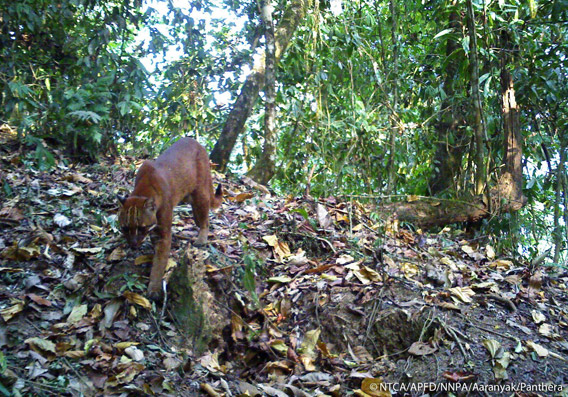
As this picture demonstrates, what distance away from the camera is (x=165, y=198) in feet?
15.9

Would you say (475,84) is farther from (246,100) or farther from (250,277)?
(250,277)

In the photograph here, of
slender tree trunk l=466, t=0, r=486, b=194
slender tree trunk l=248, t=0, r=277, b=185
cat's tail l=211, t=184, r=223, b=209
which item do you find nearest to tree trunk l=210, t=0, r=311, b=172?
slender tree trunk l=248, t=0, r=277, b=185

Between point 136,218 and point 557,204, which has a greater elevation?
point 557,204

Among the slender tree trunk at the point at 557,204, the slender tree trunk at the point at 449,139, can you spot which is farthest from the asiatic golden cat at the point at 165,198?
the slender tree trunk at the point at 557,204

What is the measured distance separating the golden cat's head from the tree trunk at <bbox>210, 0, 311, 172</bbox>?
12.0ft

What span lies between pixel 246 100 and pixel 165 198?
3.82 m

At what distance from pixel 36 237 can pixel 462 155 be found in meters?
6.43

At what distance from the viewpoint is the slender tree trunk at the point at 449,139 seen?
7.80 meters

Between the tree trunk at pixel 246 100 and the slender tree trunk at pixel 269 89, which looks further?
the tree trunk at pixel 246 100

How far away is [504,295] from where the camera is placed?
4859mm

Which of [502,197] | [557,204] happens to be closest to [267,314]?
[502,197]

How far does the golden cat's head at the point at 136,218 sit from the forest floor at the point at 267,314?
402 millimetres

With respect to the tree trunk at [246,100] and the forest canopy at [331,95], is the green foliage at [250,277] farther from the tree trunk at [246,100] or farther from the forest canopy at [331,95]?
the tree trunk at [246,100]

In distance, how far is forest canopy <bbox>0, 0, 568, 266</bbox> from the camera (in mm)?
6238
